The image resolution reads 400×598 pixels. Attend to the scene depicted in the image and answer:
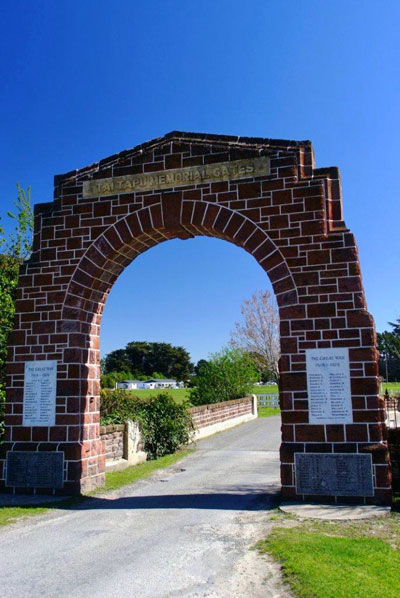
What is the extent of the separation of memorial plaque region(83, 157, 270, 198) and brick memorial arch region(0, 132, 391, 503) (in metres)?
0.02

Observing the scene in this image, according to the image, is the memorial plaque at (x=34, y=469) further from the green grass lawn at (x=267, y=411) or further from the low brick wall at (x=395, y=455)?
the green grass lawn at (x=267, y=411)

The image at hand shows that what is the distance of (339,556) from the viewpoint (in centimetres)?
480

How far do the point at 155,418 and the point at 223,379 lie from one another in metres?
9.82

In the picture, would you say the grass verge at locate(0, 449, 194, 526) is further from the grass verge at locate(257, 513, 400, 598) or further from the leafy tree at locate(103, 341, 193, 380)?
the leafy tree at locate(103, 341, 193, 380)

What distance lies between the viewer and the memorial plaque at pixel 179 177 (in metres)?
8.25

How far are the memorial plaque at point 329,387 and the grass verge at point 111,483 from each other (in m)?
3.53

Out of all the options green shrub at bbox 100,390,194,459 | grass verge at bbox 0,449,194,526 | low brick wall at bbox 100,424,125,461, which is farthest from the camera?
green shrub at bbox 100,390,194,459

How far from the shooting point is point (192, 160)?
8594 mm

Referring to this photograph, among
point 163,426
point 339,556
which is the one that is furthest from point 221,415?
point 339,556

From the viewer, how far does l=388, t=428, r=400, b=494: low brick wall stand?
7.47 metres

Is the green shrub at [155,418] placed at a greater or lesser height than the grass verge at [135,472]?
greater

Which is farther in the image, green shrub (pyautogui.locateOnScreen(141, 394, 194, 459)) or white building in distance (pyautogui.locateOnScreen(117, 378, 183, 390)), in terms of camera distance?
white building in distance (pyautogui.locateOnScreen(117, 378, 183, 390))

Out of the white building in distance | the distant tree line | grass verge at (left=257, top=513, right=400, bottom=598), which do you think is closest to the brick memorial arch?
grass verge at (left=257, top=513, right=400, bottom=598)

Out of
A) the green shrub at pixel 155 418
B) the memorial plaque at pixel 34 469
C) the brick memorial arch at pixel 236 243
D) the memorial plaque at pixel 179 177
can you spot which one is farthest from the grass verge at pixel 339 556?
the green shrub at pixel 155 418
